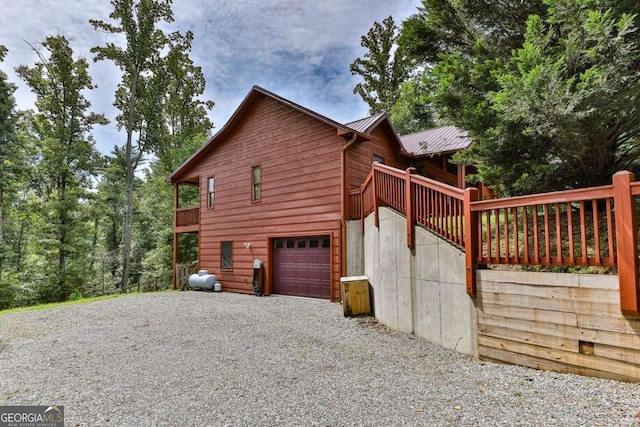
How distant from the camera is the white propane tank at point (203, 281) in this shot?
12.2m

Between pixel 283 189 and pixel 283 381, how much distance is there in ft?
24.6

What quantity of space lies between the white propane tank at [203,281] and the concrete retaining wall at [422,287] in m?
7.54

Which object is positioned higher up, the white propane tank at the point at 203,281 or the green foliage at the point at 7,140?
the green foliage at the point at 7,140

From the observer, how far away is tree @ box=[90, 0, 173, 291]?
1770cm

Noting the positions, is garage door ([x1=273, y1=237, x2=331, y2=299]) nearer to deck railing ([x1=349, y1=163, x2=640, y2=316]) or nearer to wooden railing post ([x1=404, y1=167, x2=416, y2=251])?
deck railing ([x1=349, y1=163, x2=640, y2=316])

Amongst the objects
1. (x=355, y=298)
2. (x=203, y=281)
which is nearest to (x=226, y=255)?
(x=203, y=281)

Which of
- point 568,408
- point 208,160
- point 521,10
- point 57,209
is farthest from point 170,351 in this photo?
point 57,209

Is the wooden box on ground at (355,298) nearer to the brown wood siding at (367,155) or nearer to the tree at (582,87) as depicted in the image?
the brown wood siding at (367,155)

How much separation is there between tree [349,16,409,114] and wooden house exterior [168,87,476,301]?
42.8 feet

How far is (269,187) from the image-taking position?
11.0 meters

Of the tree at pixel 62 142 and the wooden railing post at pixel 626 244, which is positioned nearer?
the wooden railing post at pixel 626 244

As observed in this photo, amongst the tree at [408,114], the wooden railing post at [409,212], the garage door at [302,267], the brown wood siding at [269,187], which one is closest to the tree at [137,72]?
the brown wood siding at [269,187]

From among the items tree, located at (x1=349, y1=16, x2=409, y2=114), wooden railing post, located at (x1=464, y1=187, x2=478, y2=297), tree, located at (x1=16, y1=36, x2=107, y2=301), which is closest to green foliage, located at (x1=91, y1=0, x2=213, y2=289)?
tree, located at (x1=16, y1=36, x2=107, y2=301)

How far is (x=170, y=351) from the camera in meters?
4.91
